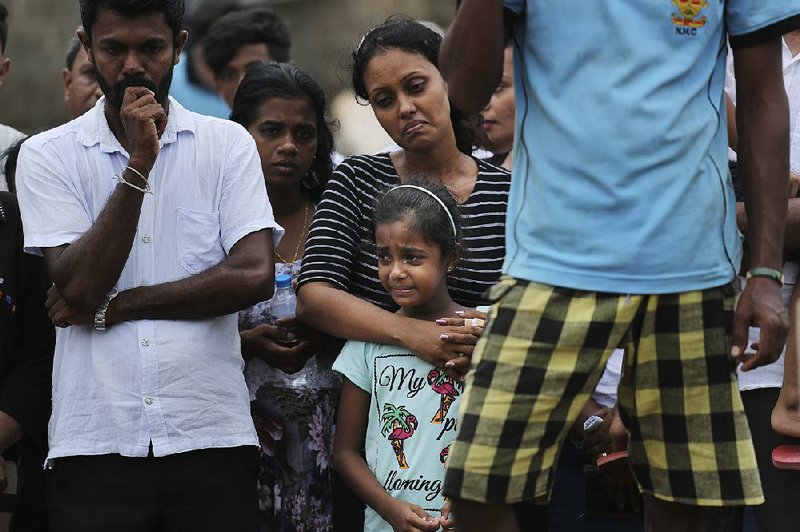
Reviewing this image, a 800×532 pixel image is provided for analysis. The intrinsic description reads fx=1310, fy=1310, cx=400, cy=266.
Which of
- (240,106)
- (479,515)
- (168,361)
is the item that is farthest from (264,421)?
(479,515)

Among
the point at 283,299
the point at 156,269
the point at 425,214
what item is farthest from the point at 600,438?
the point at 156,269

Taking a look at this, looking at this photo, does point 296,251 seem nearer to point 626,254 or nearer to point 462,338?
point 462,338

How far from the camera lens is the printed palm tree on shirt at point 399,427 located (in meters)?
4.18

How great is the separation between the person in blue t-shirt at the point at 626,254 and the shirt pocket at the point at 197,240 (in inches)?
56.9

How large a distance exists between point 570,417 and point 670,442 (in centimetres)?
23

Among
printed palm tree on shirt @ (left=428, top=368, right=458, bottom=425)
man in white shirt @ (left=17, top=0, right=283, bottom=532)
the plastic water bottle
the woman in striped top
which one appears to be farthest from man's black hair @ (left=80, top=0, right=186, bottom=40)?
printed palm tree on shirt @ (left=428, top=368, right=458, bottom=425)

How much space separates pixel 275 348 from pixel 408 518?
85 cm

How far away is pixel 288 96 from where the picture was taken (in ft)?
17.0

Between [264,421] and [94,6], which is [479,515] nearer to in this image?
[264,421]

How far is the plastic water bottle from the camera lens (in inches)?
187

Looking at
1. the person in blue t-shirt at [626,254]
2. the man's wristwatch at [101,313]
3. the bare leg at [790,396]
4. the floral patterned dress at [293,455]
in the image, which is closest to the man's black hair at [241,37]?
the floral patterned dress at [293,455]

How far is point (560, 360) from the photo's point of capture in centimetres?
282

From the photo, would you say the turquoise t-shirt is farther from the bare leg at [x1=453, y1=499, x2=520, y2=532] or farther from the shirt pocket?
the bare leg at [x1=453, y1=499, x2=520, y2=532]

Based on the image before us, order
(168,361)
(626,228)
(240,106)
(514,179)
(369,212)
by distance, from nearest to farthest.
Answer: (626,228) < (514,179) < (168,361) < (369,212) < (240,106)
